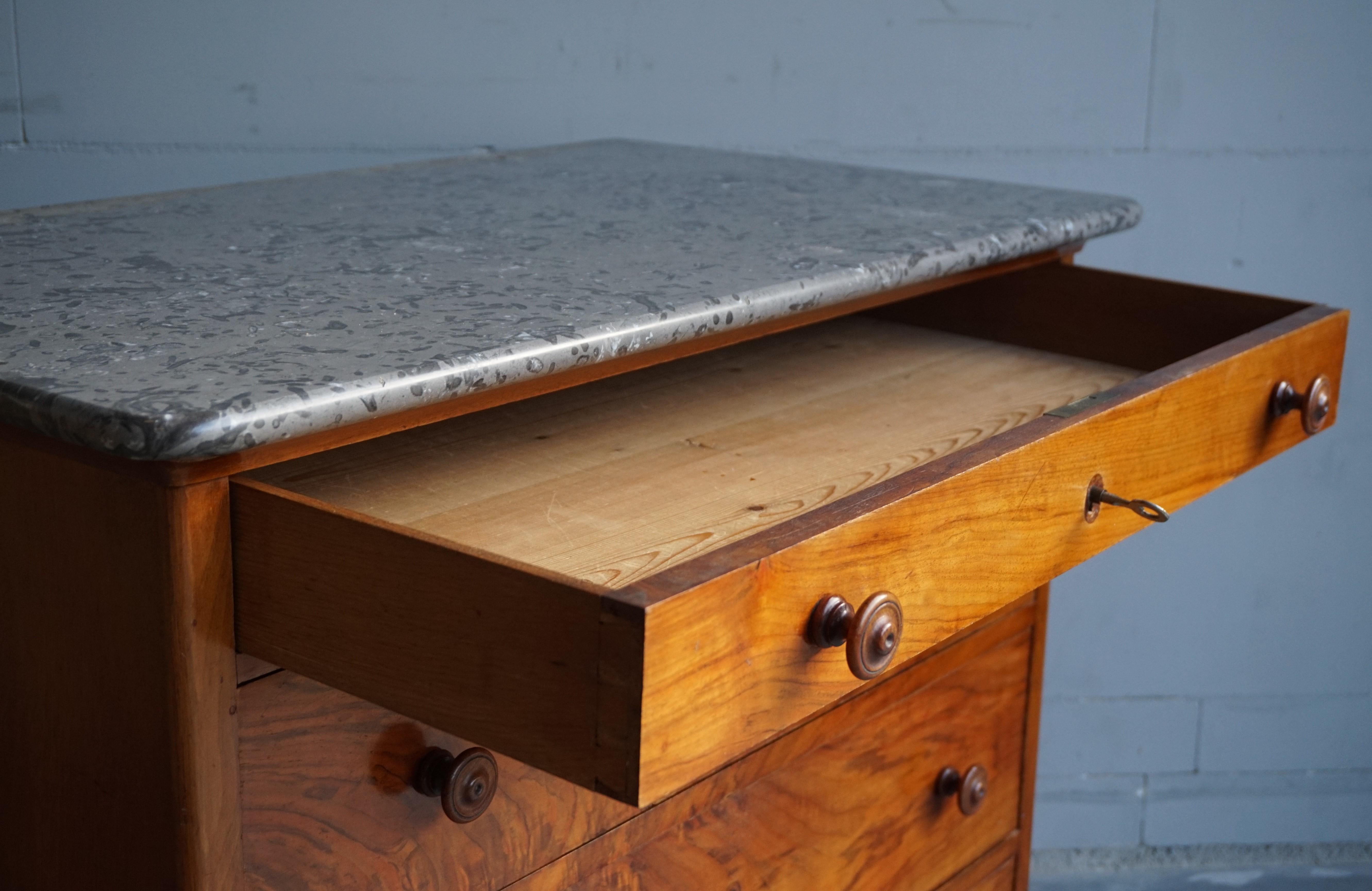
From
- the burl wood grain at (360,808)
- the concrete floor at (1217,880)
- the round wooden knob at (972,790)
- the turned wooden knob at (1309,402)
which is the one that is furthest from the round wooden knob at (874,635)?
the concrete floor at (1217,880)

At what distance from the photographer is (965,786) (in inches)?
53.6

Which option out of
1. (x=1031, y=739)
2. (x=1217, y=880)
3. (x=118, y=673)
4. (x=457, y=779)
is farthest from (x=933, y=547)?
(x=1217, y=880)

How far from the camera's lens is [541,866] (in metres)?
0.96

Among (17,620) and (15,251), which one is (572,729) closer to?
(17,620)

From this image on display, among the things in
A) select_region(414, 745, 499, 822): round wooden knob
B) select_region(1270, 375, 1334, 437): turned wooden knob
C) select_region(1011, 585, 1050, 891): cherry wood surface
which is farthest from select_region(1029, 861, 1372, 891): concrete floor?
select_region(414, 745, 499, 822): round wooden knob

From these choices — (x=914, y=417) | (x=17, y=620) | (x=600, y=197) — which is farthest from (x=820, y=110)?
(x=17, y=620)

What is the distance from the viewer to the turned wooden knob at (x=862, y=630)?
72 cm

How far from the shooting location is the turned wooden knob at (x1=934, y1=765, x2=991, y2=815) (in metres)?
1.35

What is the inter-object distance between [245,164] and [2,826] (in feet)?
2.95

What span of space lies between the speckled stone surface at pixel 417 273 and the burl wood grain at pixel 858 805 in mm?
387

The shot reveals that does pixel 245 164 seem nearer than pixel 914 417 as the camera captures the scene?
No

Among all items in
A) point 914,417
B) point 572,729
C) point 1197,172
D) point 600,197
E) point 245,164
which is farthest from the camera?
point 1197,172

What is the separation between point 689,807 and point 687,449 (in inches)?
11.0

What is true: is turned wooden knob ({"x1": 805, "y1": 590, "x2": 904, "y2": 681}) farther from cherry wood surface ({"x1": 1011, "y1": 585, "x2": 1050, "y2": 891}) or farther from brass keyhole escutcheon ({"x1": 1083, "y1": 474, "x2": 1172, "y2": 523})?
cherry wood surface ({"x1": 1011, "y1": 585, "x2": 1050, "y2": 891})
